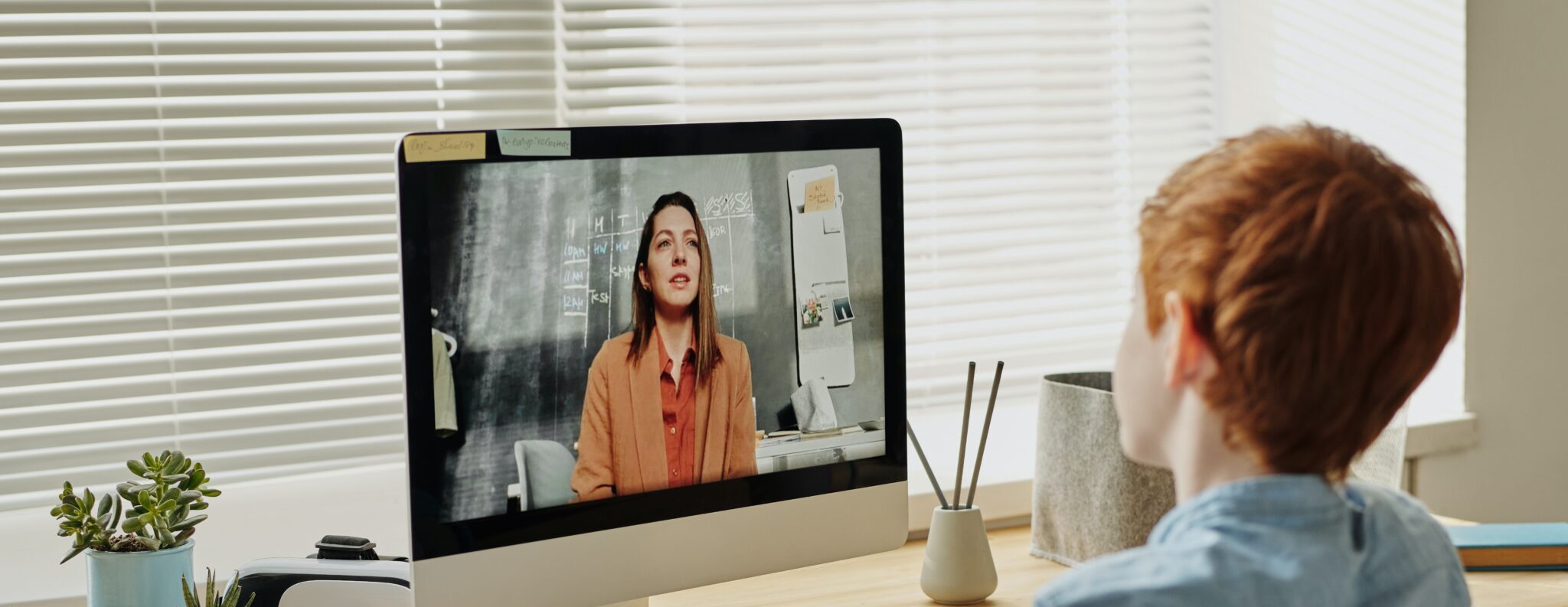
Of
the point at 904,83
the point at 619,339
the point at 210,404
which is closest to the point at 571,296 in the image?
the point at 619,339

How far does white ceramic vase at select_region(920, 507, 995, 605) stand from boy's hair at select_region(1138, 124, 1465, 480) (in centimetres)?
69

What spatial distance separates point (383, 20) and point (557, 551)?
823 millimetres

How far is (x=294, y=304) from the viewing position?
5.26 feet

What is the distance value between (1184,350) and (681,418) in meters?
0.58

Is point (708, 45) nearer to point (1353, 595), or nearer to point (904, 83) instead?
point (904, 83)

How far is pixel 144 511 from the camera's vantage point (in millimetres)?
1157

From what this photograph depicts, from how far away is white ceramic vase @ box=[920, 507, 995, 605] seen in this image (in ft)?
4.55

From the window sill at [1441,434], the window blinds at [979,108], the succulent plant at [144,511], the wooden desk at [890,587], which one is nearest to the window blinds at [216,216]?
the window blinds at [979,108]

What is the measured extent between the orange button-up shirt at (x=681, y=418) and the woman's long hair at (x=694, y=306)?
13mm

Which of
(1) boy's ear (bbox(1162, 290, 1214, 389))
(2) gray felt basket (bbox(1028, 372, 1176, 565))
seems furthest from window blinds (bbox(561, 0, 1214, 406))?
(1) boy's ear (bbox(1162, 290, 1214, 389))

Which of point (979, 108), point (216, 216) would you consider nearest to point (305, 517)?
point (216, 216)

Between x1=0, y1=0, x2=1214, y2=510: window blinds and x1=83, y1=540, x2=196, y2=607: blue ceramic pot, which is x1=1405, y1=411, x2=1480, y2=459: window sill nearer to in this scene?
x1=0, y1=0, x2=1214, y2=510: window blinds

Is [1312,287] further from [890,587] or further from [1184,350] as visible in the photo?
[890,587]

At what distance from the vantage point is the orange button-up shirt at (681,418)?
3.85 ft
